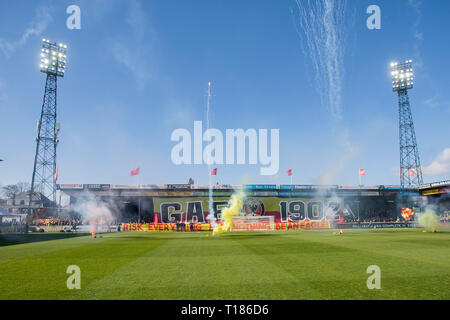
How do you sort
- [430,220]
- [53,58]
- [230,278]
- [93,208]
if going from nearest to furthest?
[230,278], [430,220], [53,58], [93,208]

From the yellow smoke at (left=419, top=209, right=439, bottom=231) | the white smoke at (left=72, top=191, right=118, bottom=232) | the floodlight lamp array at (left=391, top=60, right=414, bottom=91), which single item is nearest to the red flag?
the white smoke at (left=72, top=191, right=118, bottom=232)

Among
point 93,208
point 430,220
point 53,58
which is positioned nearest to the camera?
point 430,220

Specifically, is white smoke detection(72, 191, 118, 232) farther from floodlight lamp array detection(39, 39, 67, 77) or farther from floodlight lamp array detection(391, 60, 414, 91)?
floodlight lamp array detection(391, 60, 414, 91)

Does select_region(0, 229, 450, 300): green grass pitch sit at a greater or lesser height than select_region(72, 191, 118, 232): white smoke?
greater

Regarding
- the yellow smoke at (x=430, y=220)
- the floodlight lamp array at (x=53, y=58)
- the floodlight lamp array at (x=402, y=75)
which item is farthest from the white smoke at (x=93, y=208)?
the floodlight lamp array at (x=402, y=75)

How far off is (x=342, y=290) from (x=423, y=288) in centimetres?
285

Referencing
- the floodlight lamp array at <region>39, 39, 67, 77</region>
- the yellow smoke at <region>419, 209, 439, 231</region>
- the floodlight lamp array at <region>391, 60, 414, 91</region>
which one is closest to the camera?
the yellow smoke at <region>419, 209, 439, 231</region>

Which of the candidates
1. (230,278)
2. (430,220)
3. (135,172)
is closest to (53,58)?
(135,172)

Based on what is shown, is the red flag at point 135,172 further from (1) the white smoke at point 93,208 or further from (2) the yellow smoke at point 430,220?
(2) the yellow smoke at point 430,220

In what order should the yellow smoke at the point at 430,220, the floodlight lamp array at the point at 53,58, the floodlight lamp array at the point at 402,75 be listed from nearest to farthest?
1. the yellow smoke at the point at 430,220
2. the floodlight lamp array at the point at 53,58
3. the floodlight lamp array at the point at 402,75

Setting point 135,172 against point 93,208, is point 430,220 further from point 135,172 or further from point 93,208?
point 93,208
